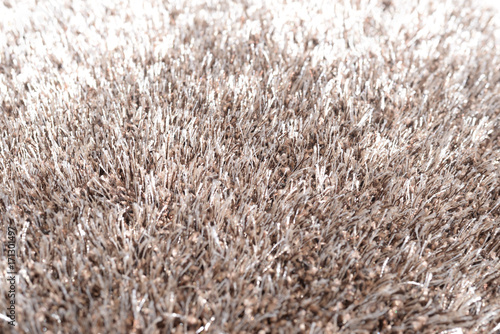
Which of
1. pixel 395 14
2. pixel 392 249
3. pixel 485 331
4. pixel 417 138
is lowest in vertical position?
pixel 485 331

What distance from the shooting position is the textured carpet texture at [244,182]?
5.27 feet

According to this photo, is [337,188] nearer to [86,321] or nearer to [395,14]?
[86,321]

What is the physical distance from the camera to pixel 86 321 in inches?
57.6

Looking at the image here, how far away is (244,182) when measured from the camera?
6.97 feet

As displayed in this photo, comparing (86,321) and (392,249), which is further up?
(392,249)

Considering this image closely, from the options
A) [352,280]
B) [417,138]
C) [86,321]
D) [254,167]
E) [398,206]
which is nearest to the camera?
[86,321]

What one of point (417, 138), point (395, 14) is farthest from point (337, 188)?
A: point (395, 14)

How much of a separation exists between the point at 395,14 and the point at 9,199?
374 centimetres

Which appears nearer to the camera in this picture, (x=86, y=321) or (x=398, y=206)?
(x=86, y=321)

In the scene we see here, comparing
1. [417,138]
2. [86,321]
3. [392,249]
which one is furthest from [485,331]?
[86,321]

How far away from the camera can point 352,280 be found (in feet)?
5.71

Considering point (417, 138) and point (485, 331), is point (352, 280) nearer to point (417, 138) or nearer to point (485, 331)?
point (485, 331)

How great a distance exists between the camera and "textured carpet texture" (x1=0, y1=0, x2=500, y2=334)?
161 cm

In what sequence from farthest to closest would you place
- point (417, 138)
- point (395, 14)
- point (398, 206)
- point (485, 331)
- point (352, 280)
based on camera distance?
point (395, 14)
point (417, 138)
point (398, 206)
point (352, 280)
point (485, 331)
